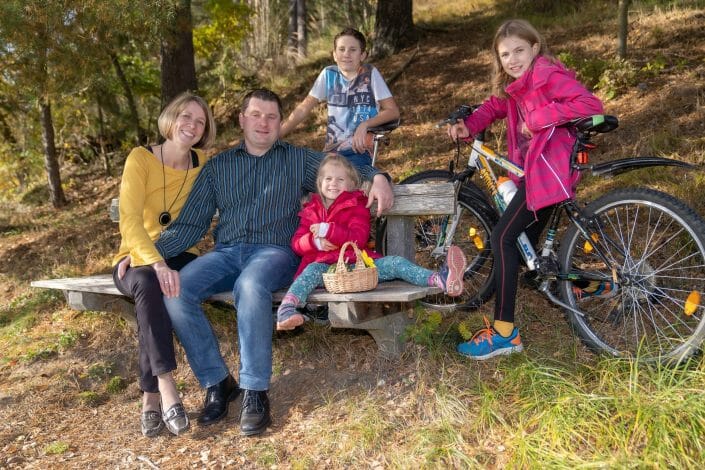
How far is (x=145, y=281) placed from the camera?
350 centimetres

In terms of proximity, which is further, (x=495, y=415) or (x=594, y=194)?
(x=594, y=194)

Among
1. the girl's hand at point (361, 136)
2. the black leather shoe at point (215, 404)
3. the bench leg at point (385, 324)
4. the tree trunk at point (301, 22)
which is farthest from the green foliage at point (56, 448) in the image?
the tree trunk at point (301, 22)

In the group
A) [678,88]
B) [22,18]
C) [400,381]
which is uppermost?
[22,18]

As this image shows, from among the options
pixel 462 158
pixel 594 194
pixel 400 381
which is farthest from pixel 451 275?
pixel 462 158

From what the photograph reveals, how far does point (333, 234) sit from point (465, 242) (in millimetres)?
1320

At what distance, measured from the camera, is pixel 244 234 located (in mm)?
3842

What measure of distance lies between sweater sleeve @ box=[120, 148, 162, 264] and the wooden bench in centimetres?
43

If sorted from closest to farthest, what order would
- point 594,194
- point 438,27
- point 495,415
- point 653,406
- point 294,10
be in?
1. point 653,406
2. point 495,415
3. point 594,194
4. point 438,27
5. point 294,10

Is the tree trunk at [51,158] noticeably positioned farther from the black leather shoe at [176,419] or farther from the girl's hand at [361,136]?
the black leather shoe at [176,419]

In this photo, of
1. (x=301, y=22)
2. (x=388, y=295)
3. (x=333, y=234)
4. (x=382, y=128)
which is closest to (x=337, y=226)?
(x=333, y=234)

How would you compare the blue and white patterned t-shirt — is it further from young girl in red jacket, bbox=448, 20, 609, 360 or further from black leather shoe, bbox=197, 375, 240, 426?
black leather shoe, bbox=197, 375, 240, 426

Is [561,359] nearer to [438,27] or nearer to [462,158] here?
[462,158]

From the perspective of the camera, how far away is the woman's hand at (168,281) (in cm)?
350

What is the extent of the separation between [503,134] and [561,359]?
392 centimetres
